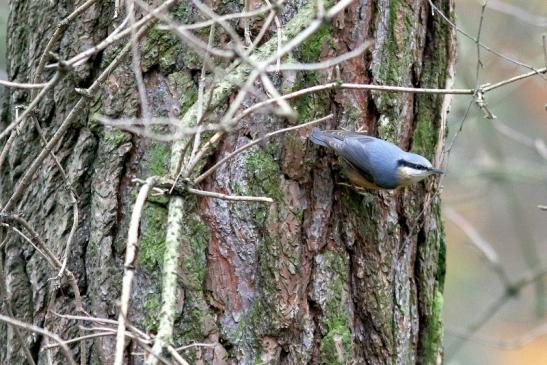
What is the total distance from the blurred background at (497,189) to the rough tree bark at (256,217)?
2183mm

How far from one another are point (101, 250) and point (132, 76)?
0.52 m

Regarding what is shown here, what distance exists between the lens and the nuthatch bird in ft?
8.50

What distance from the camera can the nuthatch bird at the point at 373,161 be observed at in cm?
259

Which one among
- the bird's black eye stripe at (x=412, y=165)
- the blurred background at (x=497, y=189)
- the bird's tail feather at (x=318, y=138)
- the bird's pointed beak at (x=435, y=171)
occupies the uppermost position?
the blurred background at (x=497, y=189)

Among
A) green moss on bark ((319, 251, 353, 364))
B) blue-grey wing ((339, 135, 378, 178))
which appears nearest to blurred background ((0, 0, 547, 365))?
blue-grey wing ((339, 135, 378, 178))

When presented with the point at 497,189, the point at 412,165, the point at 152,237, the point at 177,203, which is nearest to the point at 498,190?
the point at 497,189

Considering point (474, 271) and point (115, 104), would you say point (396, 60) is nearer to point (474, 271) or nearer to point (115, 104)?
point (115, 104)

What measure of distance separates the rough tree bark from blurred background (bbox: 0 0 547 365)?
218 centimetres

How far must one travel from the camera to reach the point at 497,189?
22.2ft

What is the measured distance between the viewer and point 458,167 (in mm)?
5680

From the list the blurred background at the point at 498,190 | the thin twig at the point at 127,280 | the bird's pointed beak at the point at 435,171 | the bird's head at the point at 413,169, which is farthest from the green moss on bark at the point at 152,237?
the blurred background at the point at 498,190

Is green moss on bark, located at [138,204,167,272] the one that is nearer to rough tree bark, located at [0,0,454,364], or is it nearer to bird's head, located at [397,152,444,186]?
rough tree bark, located at [0,0,454,364]

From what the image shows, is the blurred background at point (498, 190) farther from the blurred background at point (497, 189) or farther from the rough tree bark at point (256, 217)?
the rough tree bark at point (256, 217)

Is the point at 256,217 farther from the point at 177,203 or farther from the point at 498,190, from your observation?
the point at 498,190
